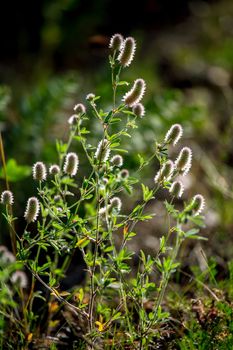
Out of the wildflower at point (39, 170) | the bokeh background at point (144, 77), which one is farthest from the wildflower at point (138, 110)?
the wildflower at point (39, 170)

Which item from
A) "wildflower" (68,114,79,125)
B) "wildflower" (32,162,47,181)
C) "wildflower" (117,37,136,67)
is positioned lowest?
"wildflower" (32,162,47,181)

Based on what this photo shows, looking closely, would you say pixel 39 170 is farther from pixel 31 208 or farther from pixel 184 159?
pixel 184 159

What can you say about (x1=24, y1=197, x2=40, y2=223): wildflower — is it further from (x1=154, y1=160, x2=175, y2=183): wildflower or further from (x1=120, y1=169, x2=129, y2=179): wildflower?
(x1=154, y1=160, x2=175, y2=183): wildflower

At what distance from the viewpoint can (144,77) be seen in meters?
6.27

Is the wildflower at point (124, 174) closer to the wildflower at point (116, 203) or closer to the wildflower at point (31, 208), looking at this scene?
the wildflower at point (116, 203)

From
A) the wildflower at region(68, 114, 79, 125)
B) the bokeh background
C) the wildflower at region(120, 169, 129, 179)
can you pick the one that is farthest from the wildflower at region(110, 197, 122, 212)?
the wildflower at region(68, 114, 79, 125)

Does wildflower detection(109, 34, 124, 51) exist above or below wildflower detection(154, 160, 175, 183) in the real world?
above

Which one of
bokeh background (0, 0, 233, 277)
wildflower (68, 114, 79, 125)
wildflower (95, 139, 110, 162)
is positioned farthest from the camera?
bokeh background (0, 0, 233, 277)

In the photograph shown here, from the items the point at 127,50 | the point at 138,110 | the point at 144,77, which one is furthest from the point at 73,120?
the point at 144,77

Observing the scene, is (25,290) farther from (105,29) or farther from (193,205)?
(105,29)

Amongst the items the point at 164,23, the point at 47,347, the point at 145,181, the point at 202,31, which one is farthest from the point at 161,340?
the point at 164,23

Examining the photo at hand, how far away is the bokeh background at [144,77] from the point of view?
3.81 meters

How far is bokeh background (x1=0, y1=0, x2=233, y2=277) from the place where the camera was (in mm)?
3809

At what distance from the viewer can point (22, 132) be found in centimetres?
408
